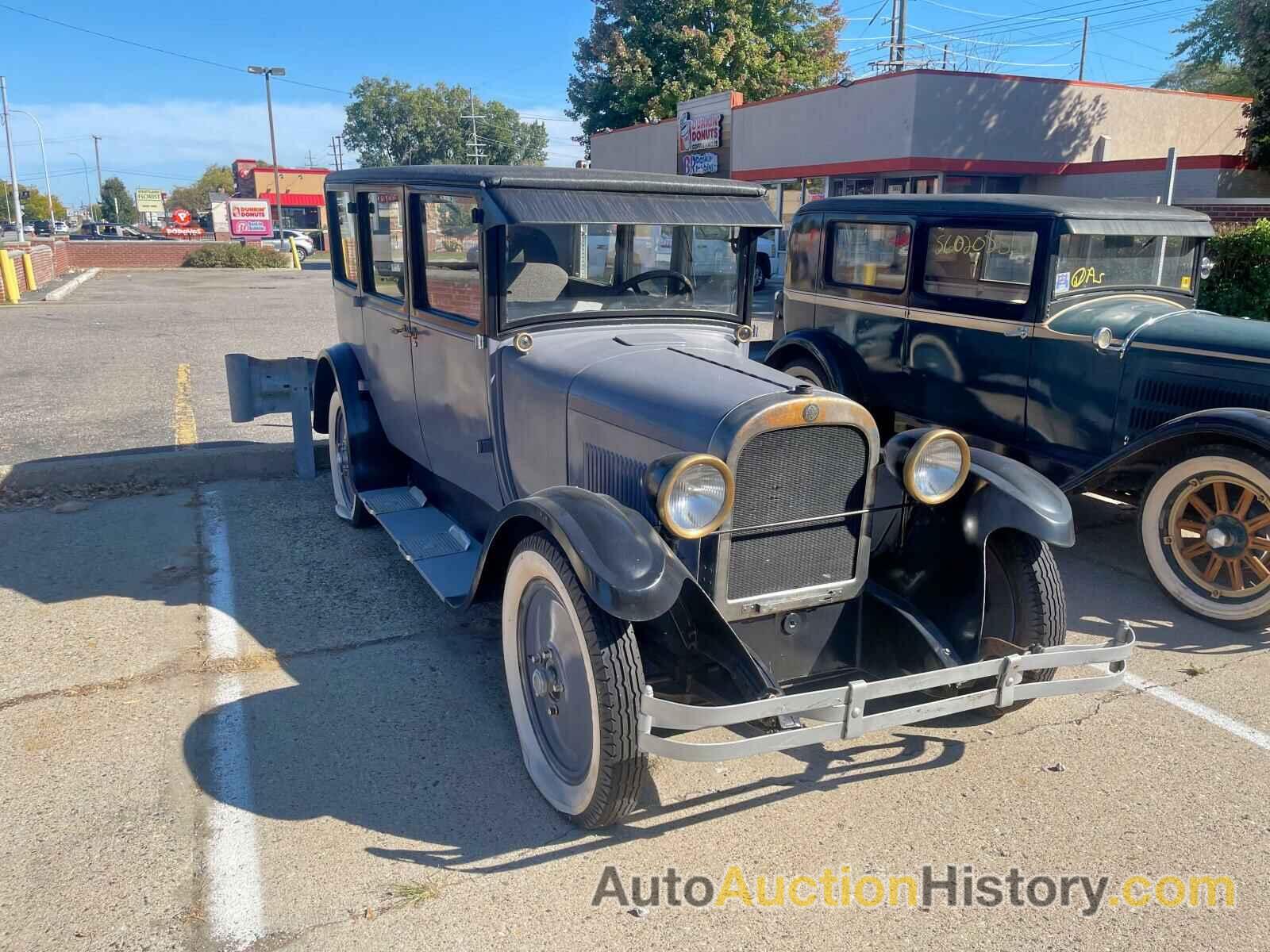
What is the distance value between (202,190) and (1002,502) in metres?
111

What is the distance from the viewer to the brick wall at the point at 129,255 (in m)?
29.9

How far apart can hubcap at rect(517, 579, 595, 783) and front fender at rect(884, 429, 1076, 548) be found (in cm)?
120

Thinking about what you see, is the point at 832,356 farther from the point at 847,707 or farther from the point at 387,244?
the point at 847,707

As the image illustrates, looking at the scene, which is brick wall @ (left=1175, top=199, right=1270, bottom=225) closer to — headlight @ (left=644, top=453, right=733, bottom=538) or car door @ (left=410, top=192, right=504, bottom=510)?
car door @ (left=410, top=192, right=504, bottom=510)

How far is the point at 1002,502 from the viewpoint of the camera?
3123mm

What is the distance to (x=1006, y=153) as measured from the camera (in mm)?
16734

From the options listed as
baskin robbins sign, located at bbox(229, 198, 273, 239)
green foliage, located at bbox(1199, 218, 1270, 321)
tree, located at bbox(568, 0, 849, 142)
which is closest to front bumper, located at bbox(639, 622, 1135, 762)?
green foliage, located at bbox(1199, 218, 1270, 321)

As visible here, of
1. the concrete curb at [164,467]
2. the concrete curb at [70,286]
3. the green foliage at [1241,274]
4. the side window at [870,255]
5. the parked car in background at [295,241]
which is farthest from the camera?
the parked car in background at [295,241]

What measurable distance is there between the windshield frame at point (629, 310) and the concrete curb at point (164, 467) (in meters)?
3.35

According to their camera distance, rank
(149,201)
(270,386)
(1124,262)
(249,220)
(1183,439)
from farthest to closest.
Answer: (149,201) → (249,220) → (270,386) → (1124,262) → (1183,439)

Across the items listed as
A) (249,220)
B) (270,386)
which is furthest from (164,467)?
(249,220)

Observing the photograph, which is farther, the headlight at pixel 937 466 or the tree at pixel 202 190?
the tree at pixel 202 190

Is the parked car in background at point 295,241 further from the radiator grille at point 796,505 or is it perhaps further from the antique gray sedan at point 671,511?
the radiator grille at point 796,505

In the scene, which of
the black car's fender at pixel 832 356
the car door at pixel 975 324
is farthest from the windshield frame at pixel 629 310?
the black car's fender at pixel 832 356
